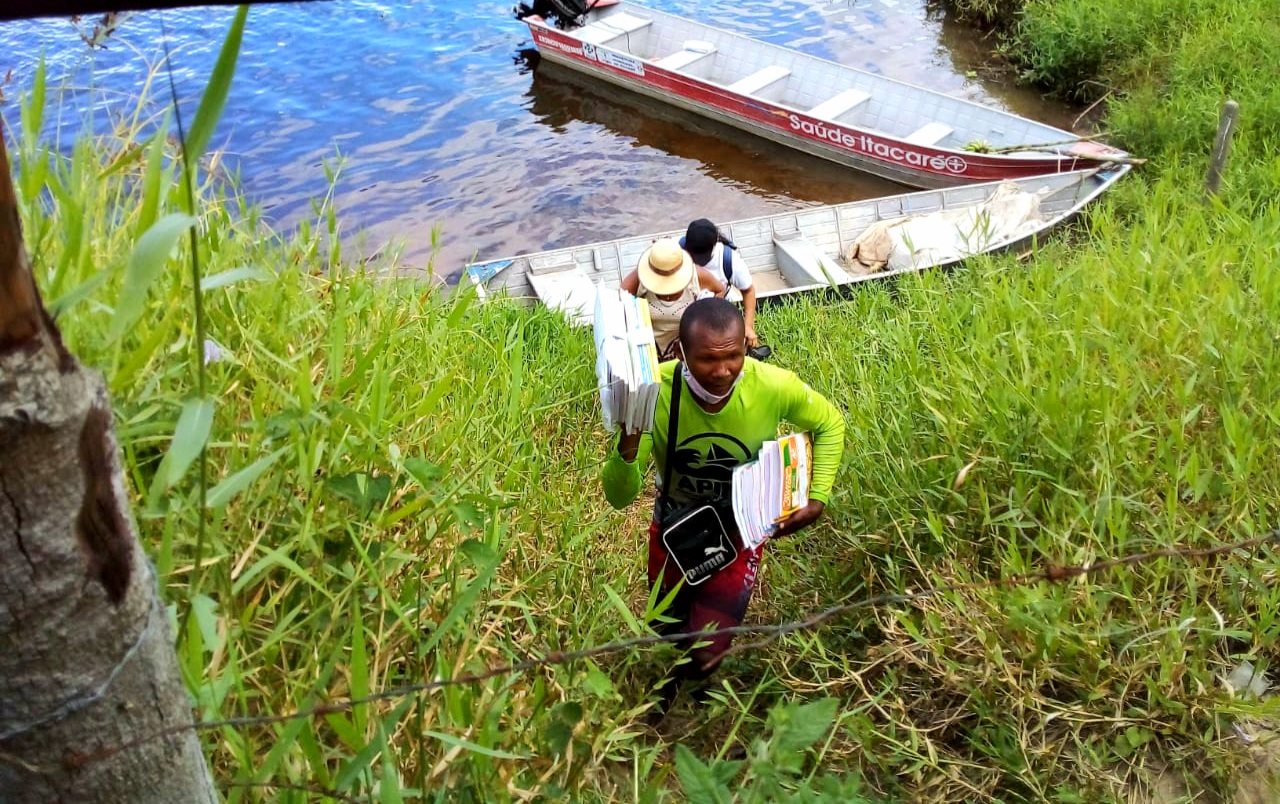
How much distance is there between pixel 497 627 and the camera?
2.33m

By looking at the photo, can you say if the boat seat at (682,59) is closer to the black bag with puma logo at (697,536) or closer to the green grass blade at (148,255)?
the black bag with puma logo at (697,536)

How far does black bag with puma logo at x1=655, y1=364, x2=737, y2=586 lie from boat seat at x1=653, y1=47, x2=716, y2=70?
35.6 ft

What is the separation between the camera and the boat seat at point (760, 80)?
40.3ft

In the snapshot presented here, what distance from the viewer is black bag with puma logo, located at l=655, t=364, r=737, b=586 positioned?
2996 millimetres

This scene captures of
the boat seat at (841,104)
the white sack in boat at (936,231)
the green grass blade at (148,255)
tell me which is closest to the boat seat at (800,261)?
the white sack in boat at (936,231)

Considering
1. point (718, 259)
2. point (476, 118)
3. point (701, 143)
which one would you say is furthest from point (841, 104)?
point (718, 259)

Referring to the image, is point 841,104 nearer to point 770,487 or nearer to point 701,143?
point 701,143

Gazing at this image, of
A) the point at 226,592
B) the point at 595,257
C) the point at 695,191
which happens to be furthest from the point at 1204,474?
the point at 695,191

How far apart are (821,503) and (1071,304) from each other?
5.32 ft

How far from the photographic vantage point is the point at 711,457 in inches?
119

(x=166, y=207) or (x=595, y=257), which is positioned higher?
(x=166, y=207)

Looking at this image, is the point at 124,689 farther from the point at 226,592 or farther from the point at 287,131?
the point at 287,131

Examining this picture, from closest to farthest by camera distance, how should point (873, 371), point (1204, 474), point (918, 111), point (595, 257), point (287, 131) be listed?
point (1204, 474) → point (873, 371) → point (595, 257) → point (918, 111) → point (287, 131)

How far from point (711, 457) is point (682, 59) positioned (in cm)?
1134
